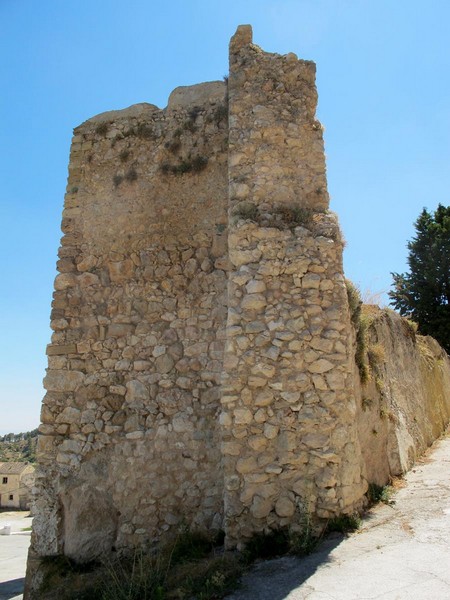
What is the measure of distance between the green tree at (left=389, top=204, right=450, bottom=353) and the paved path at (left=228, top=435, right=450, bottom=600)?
15.5 meters

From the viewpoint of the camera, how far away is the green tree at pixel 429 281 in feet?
63.9

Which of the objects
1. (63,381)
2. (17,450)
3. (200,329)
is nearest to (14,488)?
(17,450)

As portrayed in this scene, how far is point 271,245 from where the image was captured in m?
5.40

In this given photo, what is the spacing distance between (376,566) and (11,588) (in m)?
7.46

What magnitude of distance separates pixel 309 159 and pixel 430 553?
4201 mm

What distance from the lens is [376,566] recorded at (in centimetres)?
379

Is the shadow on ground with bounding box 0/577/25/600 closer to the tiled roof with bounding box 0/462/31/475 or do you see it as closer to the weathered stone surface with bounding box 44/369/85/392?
the weathered stone surface with bounding box 44/369/85/392

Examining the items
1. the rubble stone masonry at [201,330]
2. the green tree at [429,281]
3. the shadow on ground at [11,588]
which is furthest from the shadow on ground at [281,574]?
the green tree at [429,281]

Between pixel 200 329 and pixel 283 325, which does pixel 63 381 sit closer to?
pixel 200 329

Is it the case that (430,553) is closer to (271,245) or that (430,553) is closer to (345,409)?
(345,409)

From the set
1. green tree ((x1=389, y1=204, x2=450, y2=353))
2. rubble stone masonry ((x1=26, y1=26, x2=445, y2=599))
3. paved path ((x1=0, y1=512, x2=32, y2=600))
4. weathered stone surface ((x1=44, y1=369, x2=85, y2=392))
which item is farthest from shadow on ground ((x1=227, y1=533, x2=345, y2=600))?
green tree ((x1=389, y1=204, x2=450, y2=353))

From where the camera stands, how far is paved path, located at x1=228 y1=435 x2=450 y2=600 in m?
3.42

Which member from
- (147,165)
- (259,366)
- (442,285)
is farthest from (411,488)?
(442,285)

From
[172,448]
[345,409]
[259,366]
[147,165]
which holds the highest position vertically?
[147,165]
